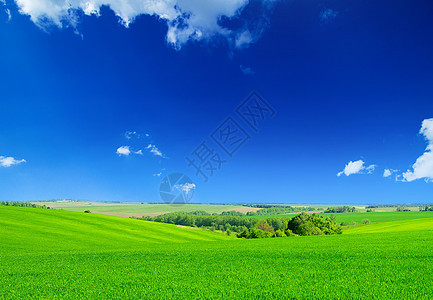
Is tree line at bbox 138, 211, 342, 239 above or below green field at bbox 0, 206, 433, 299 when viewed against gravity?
below

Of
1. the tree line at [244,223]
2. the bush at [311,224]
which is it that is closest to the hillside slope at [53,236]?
the bush at [311,224]

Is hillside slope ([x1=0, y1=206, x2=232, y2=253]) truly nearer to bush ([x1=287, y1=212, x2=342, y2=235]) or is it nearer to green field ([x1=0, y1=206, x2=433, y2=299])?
green field ([x1=0, y1=206, x2=433, y2=299])

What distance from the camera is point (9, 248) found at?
74.2 ft

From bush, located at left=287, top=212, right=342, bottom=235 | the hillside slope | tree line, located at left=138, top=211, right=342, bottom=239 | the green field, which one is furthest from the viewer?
tree line, located at left=138, top=211, right=342, bottom=239

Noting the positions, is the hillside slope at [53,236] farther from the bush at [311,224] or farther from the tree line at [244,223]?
the tree line at [244,223]

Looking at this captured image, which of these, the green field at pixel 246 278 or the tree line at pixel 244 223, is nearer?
the green field at pixel 246 278

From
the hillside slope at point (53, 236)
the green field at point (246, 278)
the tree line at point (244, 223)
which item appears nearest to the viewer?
the green field at point (246, 278)

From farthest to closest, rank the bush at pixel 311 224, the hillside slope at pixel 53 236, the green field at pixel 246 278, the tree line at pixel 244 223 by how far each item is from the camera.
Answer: the tree line at pixel 244 223
the bush at pixel 311 224
the hillside slope at pixel 53 236
the green field at pixel 246 278

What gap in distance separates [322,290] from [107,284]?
7.86m

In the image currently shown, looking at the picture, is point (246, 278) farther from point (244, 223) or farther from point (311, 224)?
point (244, 223)

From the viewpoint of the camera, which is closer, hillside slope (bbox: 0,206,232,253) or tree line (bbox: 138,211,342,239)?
hillside slope (bbox: 0,206,232,253)

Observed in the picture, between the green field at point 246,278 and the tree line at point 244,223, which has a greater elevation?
the green field at point 246,278

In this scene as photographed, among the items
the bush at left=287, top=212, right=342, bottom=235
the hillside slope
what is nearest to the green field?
the hillside slope

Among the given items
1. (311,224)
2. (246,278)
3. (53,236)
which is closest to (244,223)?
(311,224)
